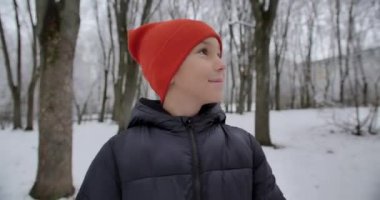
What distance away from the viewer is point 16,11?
1395 cm

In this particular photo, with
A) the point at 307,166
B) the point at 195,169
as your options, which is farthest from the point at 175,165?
the point at 307,166

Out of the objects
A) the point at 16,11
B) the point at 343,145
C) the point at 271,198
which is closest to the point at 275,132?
the point at 343,145

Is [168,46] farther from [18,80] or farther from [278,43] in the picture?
[278,43]

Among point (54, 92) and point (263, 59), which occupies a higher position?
point (263, 59)

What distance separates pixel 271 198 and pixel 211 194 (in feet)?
0.89

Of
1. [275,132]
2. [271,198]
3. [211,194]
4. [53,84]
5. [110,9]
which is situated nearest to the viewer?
[211,194]

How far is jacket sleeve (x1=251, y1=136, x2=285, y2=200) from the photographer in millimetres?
1369

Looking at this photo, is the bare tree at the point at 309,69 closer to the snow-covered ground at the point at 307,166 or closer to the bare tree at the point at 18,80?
the snow-covered ground at the point at 307,166

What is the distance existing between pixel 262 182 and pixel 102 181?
614 mm

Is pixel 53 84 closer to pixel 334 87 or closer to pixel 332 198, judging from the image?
pixel 332 198

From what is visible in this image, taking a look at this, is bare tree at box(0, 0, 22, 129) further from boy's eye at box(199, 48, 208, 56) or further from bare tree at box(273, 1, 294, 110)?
bare tree at box(273, 1, 294, 110)

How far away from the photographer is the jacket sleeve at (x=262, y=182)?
53.9 inches

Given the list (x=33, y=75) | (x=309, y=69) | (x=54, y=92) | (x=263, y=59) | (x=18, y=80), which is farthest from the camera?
(x=309, y=69)

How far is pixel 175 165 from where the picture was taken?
1252mm
